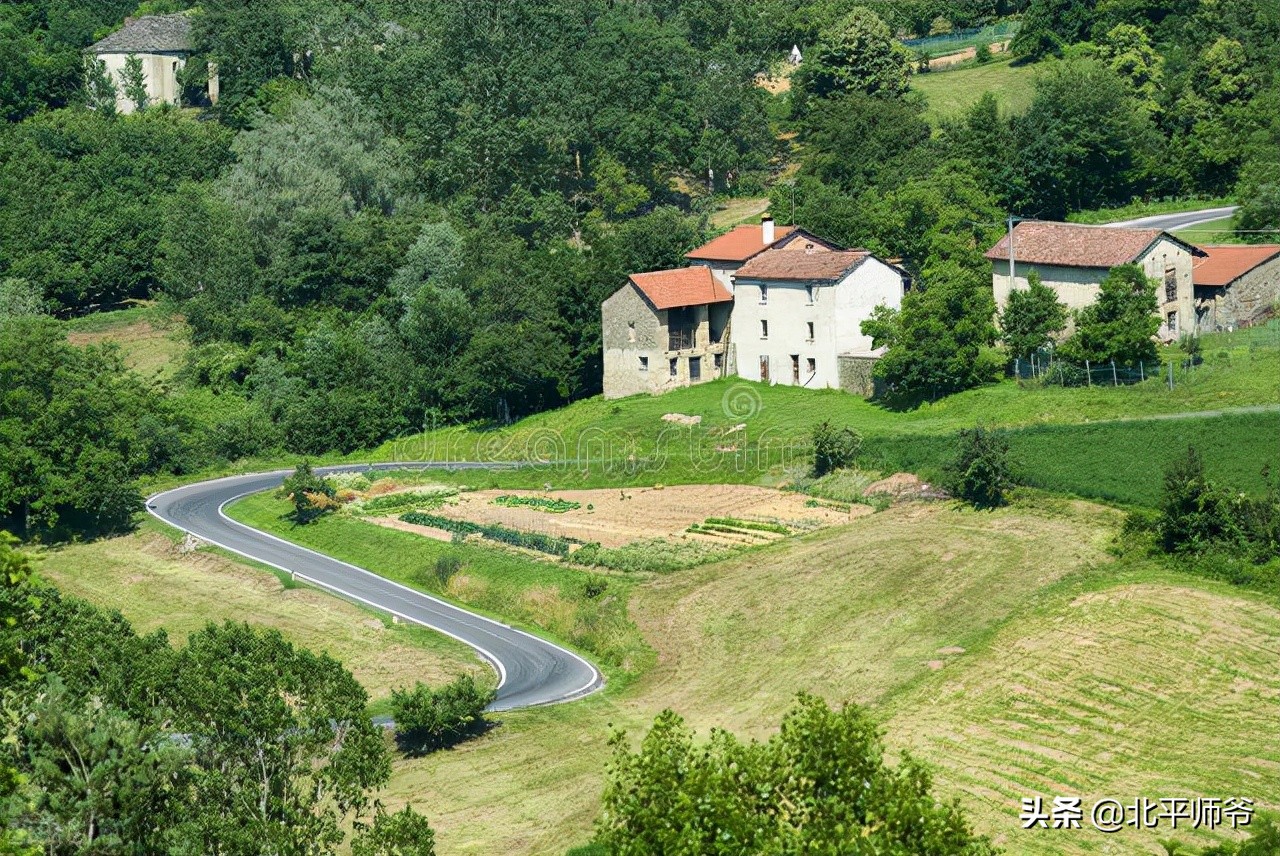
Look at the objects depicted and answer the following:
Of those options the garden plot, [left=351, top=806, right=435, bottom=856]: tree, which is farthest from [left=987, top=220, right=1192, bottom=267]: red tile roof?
[left=351, top=806, right=435, bottom=856]: tree

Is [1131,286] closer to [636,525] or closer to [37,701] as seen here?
[636,525]

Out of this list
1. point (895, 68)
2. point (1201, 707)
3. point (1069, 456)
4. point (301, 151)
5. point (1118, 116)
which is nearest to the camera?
point (1201, 707)

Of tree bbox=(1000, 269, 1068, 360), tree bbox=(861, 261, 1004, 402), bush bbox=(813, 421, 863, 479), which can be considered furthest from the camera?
tree bbox=(1000, 269, 1068, 360)

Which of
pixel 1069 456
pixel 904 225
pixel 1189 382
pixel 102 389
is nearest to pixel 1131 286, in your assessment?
pixel 1189 382

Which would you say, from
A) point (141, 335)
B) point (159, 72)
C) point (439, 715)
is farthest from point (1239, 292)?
point (159, 72)

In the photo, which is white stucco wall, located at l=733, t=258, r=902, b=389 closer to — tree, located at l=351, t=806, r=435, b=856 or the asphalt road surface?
the asphalt road surface
